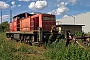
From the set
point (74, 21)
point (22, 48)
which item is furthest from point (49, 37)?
point (74, 21)

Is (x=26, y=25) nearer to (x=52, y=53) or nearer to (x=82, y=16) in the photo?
(x=52, y=53)

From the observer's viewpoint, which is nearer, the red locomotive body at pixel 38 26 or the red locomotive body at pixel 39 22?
the red locomotive body at pixel 38 26

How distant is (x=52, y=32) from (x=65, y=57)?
6.83m

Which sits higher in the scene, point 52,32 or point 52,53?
point 52,32

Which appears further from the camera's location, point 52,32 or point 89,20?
point 89,20

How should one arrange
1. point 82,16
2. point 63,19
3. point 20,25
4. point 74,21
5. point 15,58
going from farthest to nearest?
point 63,19 → point 74,21 → point 82,16 → point 20,25 → point 15,58

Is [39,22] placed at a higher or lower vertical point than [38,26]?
higher

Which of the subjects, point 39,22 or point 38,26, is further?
point 38,26

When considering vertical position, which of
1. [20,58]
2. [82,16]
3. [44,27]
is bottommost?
[20,58]

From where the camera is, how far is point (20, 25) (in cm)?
1895

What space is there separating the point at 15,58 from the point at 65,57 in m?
2.63

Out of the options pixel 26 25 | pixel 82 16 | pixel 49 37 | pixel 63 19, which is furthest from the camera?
pixel 63 19

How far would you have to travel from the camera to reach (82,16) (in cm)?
4738

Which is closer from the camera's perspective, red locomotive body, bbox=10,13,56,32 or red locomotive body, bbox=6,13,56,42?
red locomotive body, bbox=6,13,56,42
